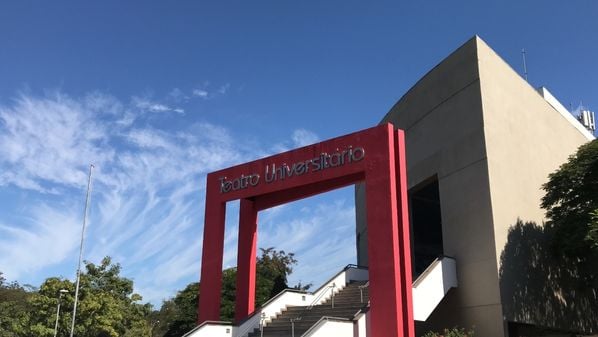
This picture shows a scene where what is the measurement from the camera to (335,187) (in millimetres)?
20906

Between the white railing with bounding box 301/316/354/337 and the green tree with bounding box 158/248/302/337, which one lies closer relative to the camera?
the white railing with bounding box 301/316/354/337

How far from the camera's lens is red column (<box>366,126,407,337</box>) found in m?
16.8

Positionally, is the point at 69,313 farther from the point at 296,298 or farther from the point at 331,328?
the point at 331,328

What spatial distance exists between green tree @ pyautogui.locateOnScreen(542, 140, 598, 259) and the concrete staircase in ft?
26.5

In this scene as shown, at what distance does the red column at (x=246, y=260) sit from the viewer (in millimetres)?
21859

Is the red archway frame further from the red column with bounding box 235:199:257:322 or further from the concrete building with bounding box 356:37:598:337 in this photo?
the concrete building with bounding box 356:37:598:337

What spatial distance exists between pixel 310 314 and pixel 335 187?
4.64 metres

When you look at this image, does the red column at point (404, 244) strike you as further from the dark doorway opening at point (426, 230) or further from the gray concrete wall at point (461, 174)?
the dark doorway opening at point (426, 230)

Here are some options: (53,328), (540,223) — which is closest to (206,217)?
(540,223)

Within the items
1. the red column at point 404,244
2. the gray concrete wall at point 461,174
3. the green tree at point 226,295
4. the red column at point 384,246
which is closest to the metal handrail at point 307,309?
the red column at point 384,246

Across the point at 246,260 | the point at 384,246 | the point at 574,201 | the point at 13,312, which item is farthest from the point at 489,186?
the point at 13,312

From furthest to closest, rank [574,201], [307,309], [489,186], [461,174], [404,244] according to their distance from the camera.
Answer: [461,174] → [574,201] → [489,186] → [307,309] → [404,244]

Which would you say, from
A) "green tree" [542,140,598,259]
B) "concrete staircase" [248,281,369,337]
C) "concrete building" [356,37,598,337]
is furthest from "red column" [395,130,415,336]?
"green tree" [542,140,598,259]

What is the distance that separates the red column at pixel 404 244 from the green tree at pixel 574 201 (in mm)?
7521
